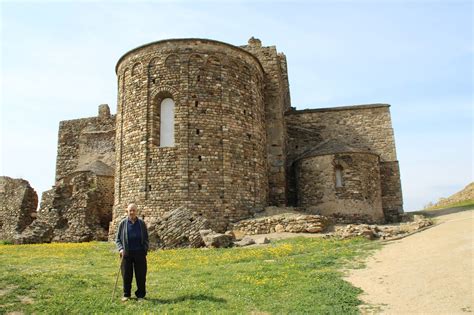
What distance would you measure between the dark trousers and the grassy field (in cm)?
23

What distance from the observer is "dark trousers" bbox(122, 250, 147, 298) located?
7629mm

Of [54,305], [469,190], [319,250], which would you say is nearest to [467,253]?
[319,250]

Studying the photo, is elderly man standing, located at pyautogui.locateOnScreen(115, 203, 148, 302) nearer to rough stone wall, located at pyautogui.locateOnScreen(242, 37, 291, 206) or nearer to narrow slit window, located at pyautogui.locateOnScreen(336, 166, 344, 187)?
rough stone wall, located at pyautogui.locateOnScreen(242, 37, 291, 206)

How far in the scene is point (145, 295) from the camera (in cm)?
776

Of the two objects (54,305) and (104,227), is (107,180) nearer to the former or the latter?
(104,227)

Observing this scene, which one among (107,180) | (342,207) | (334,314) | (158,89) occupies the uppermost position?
(158,89)

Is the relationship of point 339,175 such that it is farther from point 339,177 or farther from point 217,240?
point 217,240

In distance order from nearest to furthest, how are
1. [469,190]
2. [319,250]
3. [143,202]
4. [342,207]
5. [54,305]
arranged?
[54,305] < [319,250] < [143,202] < [342,207] < [469,190]

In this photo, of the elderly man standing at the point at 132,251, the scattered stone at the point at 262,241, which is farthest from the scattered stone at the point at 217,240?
the elderly man standing at the point at 132,251

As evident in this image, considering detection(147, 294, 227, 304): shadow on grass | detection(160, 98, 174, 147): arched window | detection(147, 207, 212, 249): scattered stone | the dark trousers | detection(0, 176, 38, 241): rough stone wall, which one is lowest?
detection(147, 294, 227, 304): shadow on grass

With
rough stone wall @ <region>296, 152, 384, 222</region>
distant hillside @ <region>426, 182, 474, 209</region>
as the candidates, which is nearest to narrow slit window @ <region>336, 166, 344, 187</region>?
rough stone wall @ <region>296, 152, 384, 222</region>

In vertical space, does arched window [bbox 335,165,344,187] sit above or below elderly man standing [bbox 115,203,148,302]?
above

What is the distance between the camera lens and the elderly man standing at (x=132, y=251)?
7.65 m

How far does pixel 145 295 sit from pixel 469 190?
32272 millimetres
